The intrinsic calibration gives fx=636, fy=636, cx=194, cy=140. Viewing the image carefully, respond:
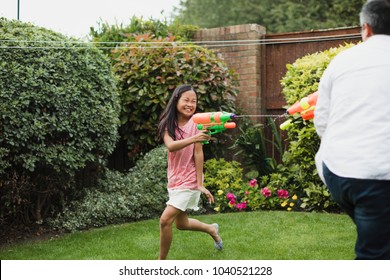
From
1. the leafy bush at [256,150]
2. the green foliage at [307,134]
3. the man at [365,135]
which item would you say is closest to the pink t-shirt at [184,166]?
the man at [365,135]

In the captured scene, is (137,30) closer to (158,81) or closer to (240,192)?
(158,81)

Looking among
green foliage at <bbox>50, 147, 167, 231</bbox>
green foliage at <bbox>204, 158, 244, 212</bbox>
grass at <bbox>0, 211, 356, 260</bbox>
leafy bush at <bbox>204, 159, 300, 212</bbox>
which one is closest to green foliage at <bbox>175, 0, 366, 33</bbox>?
green foliage at <bbox>204, 158, 244, 212</bbox>

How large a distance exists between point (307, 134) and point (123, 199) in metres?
2.12

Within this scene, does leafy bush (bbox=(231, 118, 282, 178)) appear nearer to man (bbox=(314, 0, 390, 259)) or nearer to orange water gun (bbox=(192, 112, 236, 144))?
orange water gun (bbox=(192, 112, 236, 144))

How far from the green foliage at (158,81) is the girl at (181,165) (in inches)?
116

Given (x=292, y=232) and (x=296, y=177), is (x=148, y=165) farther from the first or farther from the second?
(x=292, y=232)

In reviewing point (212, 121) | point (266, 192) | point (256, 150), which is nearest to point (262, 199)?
point (266, 192)

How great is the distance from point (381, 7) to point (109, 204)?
4544 mm

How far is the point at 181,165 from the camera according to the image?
4.75 metres

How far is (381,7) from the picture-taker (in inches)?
111

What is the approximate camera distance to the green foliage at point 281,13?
17797 millimetres

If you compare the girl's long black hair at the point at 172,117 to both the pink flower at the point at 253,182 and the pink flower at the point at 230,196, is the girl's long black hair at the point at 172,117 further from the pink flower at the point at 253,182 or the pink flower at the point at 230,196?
the pink flower at the point at 253,182

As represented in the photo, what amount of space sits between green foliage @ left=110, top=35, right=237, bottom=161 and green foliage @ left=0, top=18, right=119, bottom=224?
1108 millimetres

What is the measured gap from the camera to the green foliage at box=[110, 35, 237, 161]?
25.7ft
